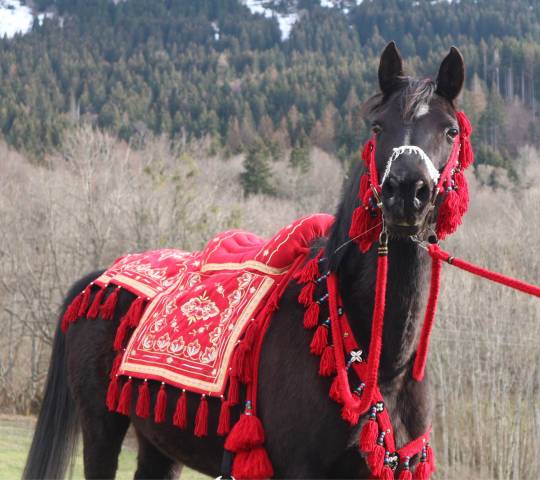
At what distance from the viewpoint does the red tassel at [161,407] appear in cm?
329

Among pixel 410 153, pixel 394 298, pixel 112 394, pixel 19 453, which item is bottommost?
pixel 19 453

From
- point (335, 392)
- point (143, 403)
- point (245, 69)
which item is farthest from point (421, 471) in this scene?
point (245, 69)

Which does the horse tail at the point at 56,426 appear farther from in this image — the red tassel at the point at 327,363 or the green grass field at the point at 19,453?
the green grass field at the point at 19,453

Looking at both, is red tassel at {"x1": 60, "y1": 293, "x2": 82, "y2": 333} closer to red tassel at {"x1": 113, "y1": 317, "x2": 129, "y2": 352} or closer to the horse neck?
red tassel at {"x1": 113, "y1": 317, "x2": 129, "y2": 352}

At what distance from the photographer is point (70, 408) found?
4164mm

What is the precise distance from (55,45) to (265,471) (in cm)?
7242

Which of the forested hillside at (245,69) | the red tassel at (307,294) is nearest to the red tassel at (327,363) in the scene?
the red tassel at (307,294)

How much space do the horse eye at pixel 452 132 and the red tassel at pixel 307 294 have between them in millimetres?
754

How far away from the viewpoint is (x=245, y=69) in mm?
71812

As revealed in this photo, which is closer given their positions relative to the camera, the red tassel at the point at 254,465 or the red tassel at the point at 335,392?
the red tassel at the point at 335,392

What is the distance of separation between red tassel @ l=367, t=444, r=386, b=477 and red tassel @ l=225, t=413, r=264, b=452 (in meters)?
0.44

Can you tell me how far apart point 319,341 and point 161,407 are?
975 mm

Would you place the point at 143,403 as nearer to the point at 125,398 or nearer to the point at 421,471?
the point at 125,398

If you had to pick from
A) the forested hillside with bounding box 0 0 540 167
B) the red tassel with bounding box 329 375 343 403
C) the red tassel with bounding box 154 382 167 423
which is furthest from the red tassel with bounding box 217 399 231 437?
the forested hillside with bounding box 0 0 540 167
